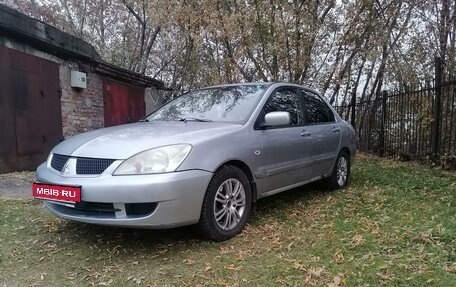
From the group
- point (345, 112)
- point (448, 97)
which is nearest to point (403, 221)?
point (448, 97)

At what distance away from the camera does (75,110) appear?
827 cm

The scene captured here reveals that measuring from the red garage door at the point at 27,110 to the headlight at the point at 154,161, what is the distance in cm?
451

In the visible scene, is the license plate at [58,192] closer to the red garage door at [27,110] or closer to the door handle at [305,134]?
the door handle at [305,134]

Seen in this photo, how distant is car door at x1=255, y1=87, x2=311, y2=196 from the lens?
3.66 metres

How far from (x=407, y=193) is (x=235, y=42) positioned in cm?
769

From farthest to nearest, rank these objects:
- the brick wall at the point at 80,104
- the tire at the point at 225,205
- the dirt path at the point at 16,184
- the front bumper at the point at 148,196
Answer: the brick wall at the point at 80,104 → the dirt path at the point at 16,184 → the tire at the point at 225,205 → the front bumper at the point at 148,196

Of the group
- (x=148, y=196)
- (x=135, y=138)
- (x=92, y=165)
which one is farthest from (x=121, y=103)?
(x=148, y=196)

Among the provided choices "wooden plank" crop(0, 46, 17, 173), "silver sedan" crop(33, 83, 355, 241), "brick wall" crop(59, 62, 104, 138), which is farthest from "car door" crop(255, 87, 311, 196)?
"brick wall" crop(59, 62, 104, 138)

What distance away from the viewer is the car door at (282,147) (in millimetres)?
3662

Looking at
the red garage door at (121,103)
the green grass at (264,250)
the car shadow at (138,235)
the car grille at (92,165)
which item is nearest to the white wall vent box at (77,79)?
the red garage door at (121,103)

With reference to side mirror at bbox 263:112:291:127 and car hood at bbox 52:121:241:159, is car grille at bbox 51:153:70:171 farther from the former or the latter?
side mirror at bbox 263:112:291:127

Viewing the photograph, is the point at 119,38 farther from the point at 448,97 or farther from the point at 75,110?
the point at 448,97

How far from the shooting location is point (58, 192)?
9.55ft

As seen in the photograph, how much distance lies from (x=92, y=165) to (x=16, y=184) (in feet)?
10.8
